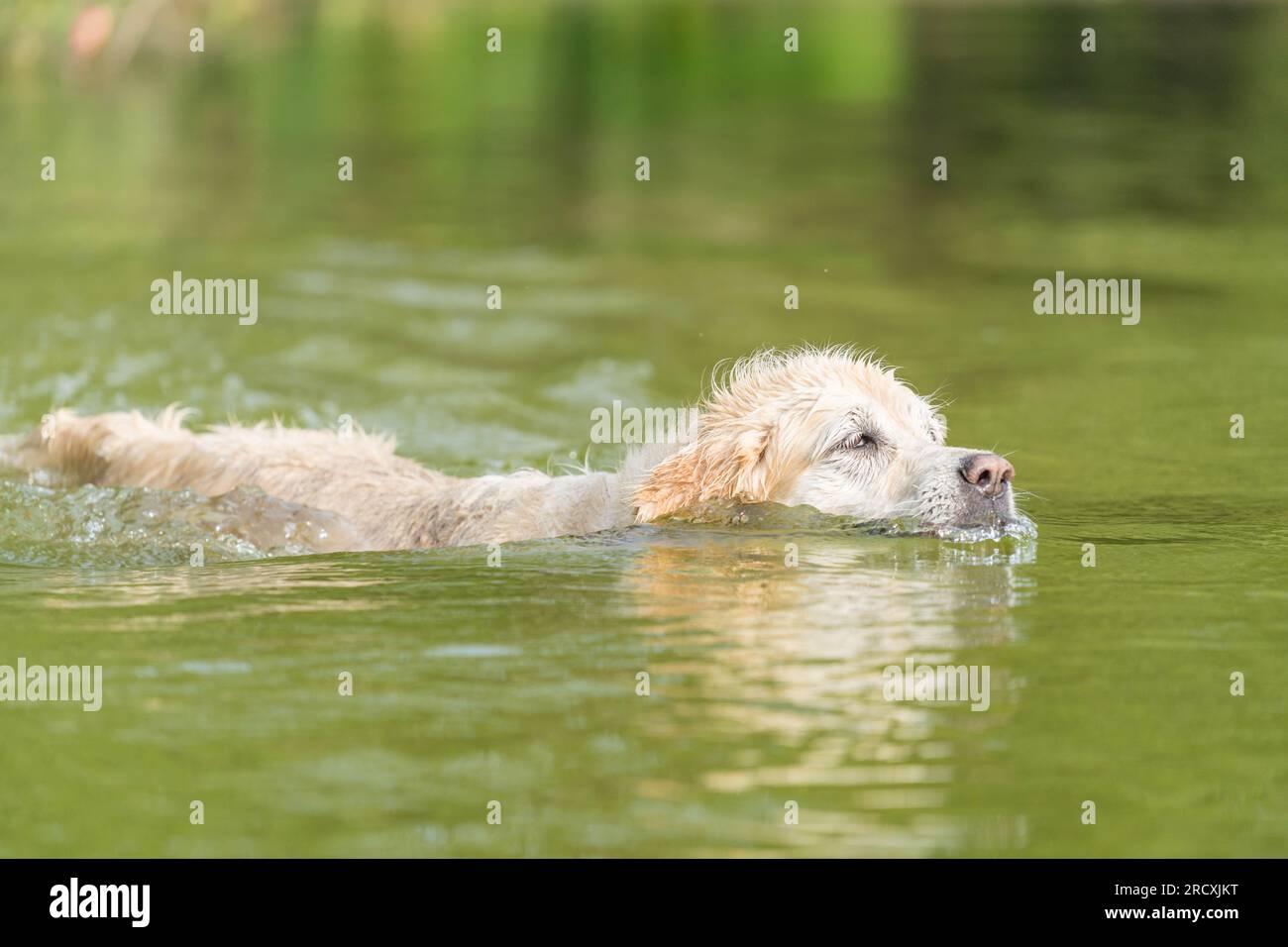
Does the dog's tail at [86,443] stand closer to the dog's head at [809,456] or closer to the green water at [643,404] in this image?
the green water at [643,404]

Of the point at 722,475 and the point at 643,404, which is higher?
the point at 643,404

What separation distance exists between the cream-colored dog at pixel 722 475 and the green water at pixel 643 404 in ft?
0.70

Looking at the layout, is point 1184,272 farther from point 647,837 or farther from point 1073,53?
point 1073,53

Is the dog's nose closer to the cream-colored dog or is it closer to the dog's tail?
the cream-colored dog

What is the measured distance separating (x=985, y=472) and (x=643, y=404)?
5.57 meters

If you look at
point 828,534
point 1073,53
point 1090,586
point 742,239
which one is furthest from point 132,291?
point 1073,53

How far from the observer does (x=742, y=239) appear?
19.5 m

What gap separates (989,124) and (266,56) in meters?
13.2

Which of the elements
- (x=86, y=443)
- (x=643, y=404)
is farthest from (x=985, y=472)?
(x=643, y=404)

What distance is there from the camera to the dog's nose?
898 centimetres

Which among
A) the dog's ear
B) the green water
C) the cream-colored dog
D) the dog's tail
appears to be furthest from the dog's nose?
the dog's tail

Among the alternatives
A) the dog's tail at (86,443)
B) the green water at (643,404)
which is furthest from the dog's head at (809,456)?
Answer: the dog's tail at (86,443)

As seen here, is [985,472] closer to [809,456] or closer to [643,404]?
[809,456]

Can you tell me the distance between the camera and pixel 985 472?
353 inches
